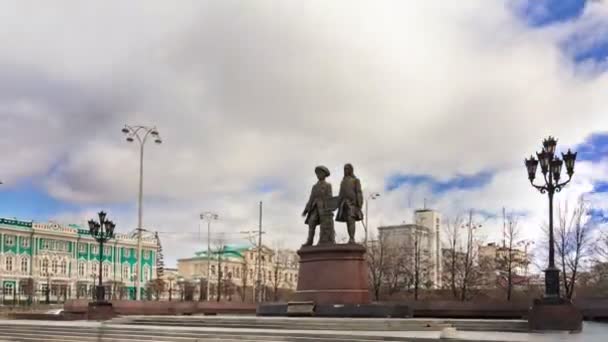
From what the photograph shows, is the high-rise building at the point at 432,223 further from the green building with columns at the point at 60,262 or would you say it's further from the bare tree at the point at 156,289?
the green building with columns at the point at 60,262

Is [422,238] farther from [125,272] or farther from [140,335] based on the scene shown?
[125,272]

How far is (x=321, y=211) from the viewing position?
2264cm

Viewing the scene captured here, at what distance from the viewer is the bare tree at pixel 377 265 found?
40.5 m

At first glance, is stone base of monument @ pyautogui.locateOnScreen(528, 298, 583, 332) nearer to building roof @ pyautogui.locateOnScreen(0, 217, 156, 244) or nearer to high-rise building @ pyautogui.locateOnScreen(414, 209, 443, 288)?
high-rise building @ pyautogui.locateOnScreen(414, 209, 443, 288)

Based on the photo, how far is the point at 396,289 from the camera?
149 ft

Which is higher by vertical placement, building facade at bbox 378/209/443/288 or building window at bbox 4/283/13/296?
building facade at bbox 378/209/443/288

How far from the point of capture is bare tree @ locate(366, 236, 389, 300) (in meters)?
40.5

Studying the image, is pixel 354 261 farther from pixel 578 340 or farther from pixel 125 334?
pixel 578 340

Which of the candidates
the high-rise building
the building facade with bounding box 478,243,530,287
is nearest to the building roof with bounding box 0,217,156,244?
the high-rise building

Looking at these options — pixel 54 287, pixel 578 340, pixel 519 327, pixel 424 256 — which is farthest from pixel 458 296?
pixel 54 287

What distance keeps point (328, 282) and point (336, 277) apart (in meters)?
0.30

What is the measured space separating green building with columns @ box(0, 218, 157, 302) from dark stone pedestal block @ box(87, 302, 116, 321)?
55576 millimetres

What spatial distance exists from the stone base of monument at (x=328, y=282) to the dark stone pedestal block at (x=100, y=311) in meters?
6.72

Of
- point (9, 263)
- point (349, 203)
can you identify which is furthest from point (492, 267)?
point (9, 263)
